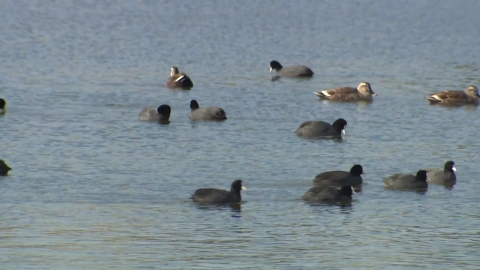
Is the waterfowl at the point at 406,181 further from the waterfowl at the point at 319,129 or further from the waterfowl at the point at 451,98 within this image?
the waterfowl at the point at 451,98

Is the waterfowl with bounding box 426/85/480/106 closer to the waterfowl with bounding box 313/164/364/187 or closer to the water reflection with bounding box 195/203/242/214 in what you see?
the waterfowl with bounding box 313/164/364/187

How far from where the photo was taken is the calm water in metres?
17.7

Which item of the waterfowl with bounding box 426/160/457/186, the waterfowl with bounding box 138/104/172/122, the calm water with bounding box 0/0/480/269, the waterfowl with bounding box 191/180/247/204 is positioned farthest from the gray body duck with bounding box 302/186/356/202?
the waterfowl with bounding box 138/104/172/122

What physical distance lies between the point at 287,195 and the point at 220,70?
17.5 m

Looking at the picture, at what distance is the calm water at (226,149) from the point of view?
1766 cm

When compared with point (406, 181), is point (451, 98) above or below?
above

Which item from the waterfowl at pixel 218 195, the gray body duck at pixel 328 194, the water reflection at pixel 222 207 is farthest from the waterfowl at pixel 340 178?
the water reflection at pixel 222 207

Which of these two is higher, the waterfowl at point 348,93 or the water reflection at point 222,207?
the waterfowl at point 348,93

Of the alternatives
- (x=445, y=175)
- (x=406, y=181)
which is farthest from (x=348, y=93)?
(x=406, y=181)

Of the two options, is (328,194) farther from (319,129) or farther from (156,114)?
(156,114)

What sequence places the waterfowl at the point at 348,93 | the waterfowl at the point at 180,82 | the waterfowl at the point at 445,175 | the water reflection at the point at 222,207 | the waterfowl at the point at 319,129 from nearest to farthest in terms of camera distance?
the water reflection at the point at 222,207
the waterfowl at the point at 445,175
the waterfowl at the point at 319,129
the waterfowl at the point at 348,93
the waterfowl at the point at 180,82

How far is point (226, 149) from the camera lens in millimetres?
25562

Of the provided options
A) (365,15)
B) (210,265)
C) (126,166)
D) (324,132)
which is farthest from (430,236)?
(365,15)

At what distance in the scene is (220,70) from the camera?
38.5m
